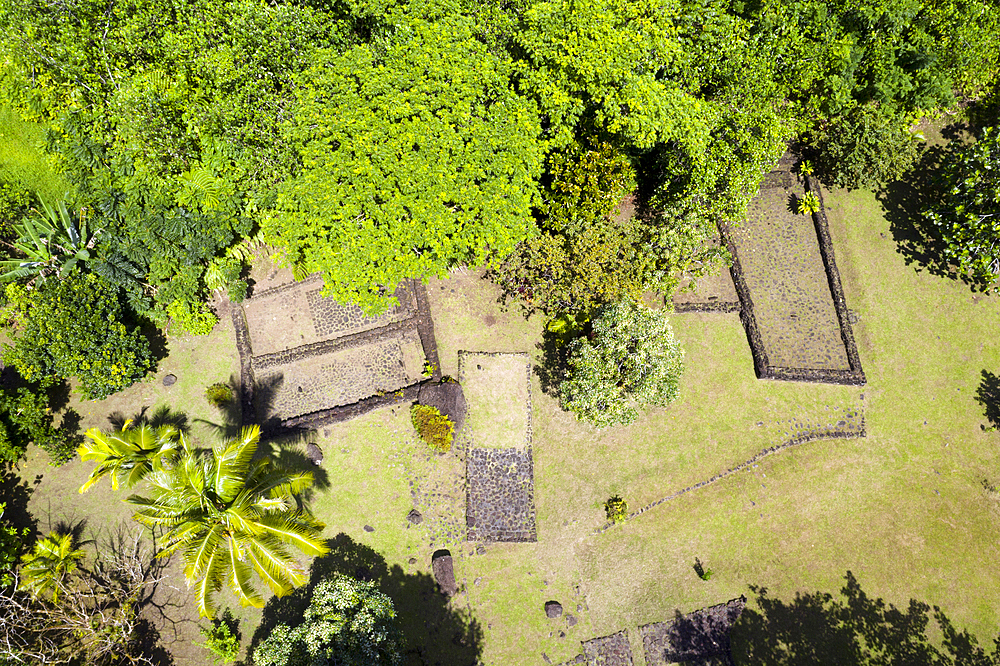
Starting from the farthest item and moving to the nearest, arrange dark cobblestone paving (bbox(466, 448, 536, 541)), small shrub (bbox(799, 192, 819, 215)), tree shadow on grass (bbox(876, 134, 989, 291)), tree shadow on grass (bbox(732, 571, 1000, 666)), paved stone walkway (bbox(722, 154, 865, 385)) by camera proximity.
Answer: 1. tree shadow on grass (bbox(876, 134, 989, 291))
2. small shrub (bbox(799, 192, 819, 215))
3. paved stone walkway (bbox(722, 154, 865, 385))
4. dark cobblestone paving (bbox(466, 448, 536, 541))
5. tree shadow on grass (bbox(732, 571, 1000, 666))

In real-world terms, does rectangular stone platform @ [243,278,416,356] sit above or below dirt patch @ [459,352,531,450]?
above

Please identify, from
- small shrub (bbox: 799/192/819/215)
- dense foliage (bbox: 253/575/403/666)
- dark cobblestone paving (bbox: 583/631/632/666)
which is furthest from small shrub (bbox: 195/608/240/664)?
small shrub (bbox: 799/192/819/215)

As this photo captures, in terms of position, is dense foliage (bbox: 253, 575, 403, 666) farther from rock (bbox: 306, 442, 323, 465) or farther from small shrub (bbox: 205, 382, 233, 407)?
small shrub (bbox: 205, 382, 233, 407)

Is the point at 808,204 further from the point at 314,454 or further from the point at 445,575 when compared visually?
the point at 314,454

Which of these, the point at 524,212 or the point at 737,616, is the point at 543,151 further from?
the point at 737,616

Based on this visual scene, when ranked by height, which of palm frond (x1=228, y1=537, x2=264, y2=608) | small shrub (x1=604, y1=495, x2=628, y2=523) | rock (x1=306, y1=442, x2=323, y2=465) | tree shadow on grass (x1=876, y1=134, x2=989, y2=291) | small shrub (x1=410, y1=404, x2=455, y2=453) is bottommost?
palm frond (x1=228, y1=537, x2=264, y2=608)

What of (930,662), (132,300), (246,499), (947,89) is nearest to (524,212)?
(246,499)

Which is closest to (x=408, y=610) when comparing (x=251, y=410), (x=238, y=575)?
(x=238, y=575)
